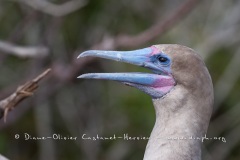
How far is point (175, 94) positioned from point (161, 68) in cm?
15

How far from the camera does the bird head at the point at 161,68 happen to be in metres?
4.05

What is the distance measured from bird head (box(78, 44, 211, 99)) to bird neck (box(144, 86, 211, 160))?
0.19 ft

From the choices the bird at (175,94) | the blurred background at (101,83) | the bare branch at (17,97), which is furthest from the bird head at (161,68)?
the blurred background at (101,83)

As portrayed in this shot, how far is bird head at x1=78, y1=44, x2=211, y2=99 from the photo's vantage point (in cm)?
405

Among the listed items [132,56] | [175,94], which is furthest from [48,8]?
[175,94]

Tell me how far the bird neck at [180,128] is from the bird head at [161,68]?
6cm

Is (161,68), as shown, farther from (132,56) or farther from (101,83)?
(101,83)

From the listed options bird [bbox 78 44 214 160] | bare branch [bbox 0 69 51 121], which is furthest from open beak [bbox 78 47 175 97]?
bare branch [bbox 0 69 51 121]

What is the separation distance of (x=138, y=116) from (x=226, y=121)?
2.90 ft

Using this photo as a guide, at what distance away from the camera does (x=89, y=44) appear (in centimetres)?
802

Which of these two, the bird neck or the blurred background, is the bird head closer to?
the bird neck

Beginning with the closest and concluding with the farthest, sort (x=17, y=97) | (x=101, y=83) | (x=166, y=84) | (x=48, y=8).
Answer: (x=17, y=97) < (x=166, y=84) < (x=48, y=8) < (x=101, y=83)

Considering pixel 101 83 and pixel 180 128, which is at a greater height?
pixel 101 83

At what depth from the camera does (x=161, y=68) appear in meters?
4.15
